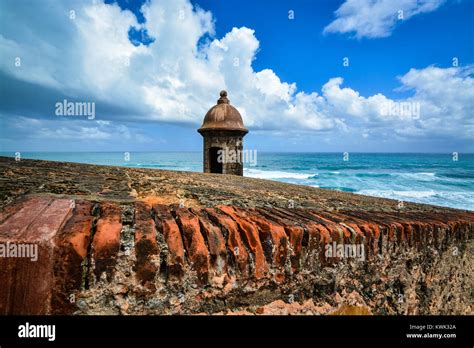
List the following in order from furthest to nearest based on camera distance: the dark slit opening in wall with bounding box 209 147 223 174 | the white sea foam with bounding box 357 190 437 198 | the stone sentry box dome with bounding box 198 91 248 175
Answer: the white sea foam with bounding box 357 190 437 198
the dark slit opening in wall with bounding box 209 147 223 174
the stone sentry box dome with bounding box 198 91 248 175

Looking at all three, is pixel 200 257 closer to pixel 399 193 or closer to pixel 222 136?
pixel 222 136

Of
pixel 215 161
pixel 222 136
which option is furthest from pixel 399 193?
pixel 222 136

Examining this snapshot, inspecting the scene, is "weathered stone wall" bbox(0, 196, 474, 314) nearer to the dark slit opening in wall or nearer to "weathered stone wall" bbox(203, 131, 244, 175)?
"weathered stone wall" bbox(203, 131, 244, 175)

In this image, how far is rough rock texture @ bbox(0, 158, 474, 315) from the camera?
1055mm

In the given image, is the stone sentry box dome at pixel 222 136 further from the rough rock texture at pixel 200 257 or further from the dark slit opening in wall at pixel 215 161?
the rough rock texture at pixel 200 257

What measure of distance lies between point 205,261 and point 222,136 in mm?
10742

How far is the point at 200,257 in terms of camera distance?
126 cm

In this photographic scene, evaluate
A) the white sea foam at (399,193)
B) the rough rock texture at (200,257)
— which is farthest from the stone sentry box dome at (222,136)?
the white sea foam at (399,193)

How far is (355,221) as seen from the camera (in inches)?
71.9

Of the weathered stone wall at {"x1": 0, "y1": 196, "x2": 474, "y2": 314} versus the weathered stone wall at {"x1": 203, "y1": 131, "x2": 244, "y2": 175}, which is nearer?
the weathered stone wall at {"x1": 0, "y1": 196, "x2": 474, "y2": 314}

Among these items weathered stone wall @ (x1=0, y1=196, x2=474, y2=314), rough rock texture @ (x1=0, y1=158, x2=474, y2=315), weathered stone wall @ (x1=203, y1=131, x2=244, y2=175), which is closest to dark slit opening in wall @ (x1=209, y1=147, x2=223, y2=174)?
weathered stone wall @ (x1=203, y1=131, x2=244, y2=175)

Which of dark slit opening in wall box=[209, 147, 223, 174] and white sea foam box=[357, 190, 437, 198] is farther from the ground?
dark slit opening in wall box=[209, 147, 223, 174]

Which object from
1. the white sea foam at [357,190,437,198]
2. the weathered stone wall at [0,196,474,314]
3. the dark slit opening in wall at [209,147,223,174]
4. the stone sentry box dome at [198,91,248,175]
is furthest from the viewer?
the white sea foam at [357,190,437,198]
